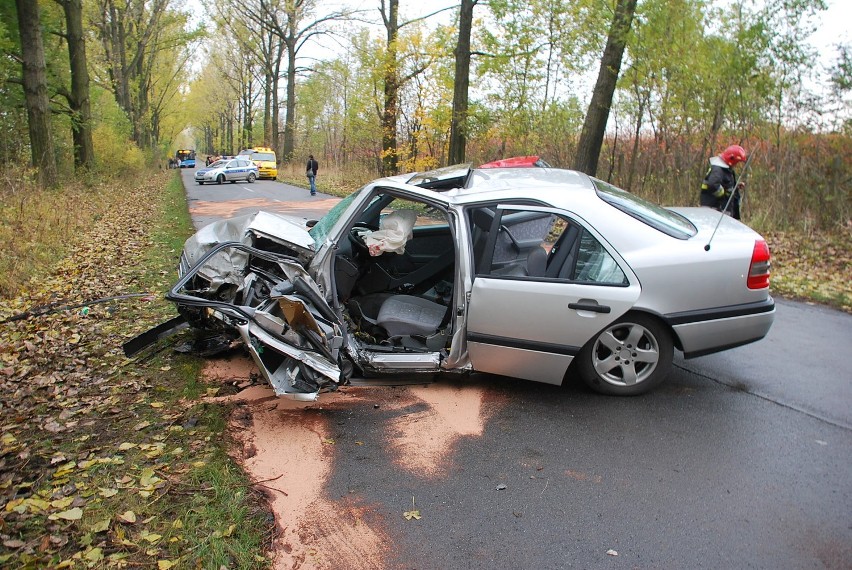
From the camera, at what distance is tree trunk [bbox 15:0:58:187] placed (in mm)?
13672

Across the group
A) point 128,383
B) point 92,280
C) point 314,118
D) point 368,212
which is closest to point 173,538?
point 128,383

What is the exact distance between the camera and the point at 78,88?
1902cm

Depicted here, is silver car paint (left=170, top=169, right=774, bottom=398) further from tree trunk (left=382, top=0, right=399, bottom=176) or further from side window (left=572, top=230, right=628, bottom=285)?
tree trunk (left=382, top=0, right=399, bottom=176)

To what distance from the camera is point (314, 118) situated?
4497 cm

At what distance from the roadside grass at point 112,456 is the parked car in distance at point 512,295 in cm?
55

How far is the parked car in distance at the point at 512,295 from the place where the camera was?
13.3 ft

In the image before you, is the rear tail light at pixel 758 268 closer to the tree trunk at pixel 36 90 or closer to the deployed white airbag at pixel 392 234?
the deployed white airbag at pixel 392 234

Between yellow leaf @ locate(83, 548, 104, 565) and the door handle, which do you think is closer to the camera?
yellow leaf @ locate(83, 548, 104, 565)

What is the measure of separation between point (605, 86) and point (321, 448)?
34.2ft

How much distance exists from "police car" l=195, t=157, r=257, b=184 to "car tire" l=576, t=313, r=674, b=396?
92.6 ft

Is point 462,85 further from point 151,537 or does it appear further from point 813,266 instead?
point 151,537

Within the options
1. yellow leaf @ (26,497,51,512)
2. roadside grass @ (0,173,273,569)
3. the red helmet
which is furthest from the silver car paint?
the red helmet

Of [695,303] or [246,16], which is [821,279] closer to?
[695,303]

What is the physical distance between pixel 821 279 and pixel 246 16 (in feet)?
122
